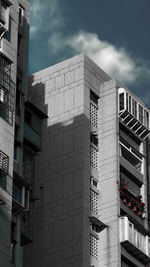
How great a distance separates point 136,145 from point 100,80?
6369 millimetres

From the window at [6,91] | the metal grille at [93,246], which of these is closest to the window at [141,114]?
the metal grille at [93,246]

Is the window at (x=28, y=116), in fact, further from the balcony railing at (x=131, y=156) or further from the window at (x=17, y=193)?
the window at (x=17, y=193)

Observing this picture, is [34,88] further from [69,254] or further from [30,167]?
[69,254]

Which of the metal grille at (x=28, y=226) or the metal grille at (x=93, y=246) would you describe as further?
the metal grille at (x=93, y=246)

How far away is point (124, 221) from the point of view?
72188 mm

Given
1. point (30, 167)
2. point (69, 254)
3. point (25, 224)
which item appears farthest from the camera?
point (30, 167)

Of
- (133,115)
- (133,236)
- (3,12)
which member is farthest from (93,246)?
(3,12)

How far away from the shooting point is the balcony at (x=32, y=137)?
67562 millimetres

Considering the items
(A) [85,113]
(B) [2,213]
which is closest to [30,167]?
(A) [85,113]

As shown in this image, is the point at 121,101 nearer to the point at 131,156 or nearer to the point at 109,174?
the point at 131,156

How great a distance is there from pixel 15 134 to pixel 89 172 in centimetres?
1145

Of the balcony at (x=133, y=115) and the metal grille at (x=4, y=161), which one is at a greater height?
the balcony at (x=133, y=115)

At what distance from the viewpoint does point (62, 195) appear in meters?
73.2

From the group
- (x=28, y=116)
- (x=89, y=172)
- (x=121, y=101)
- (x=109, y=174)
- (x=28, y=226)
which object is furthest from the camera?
(x=121, y=101)
